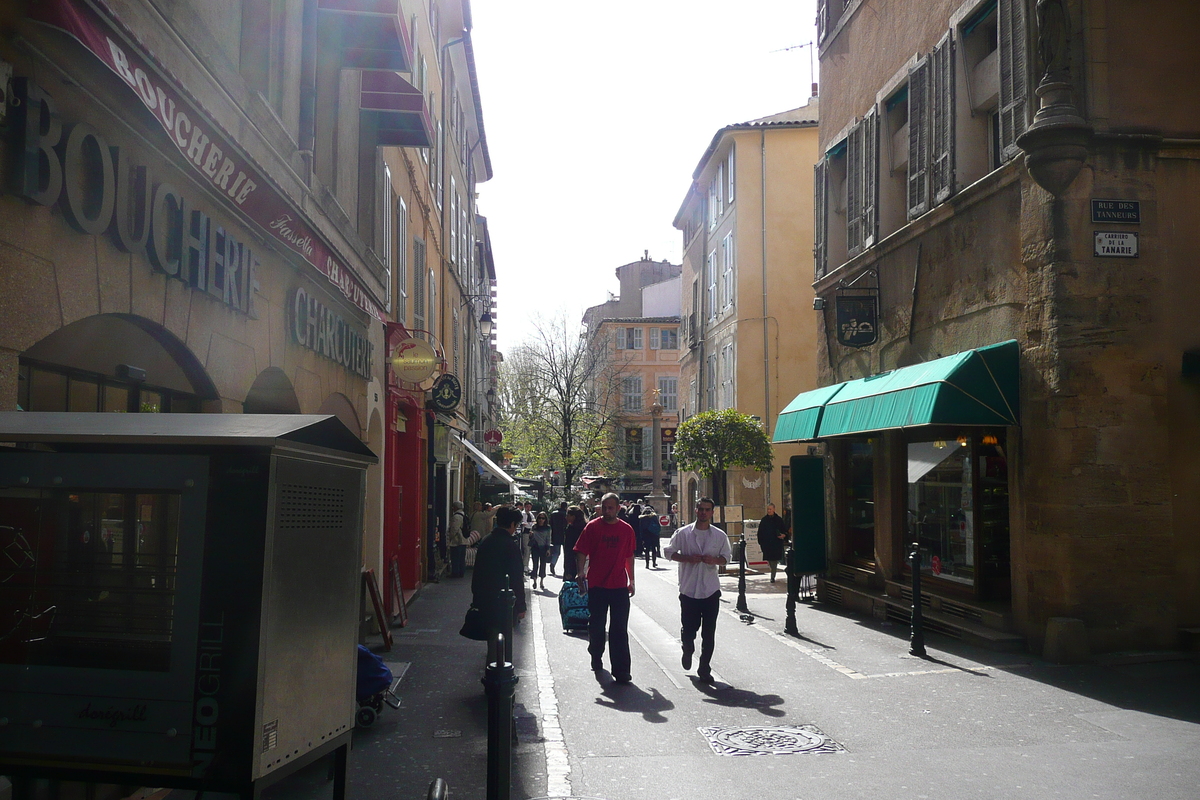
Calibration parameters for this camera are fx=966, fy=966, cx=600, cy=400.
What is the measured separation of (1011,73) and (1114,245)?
2457 mm

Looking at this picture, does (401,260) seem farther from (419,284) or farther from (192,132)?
(192,132)

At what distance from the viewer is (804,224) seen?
113 ft

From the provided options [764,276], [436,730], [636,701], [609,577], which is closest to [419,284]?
[609,577]

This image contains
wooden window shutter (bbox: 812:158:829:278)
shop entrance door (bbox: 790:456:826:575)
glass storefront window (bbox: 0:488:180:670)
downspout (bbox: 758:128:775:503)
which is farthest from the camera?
downspout (bbox: 758:128:775:503)

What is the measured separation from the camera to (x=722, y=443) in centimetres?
2589

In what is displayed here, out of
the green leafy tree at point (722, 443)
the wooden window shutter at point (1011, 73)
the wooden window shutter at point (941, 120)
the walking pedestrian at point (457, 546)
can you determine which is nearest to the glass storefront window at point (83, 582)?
the wooden window shutter at point (1011, 73)

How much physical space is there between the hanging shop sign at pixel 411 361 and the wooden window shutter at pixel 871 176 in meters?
7.26

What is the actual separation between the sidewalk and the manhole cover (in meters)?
1.34

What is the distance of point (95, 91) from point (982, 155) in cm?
1081

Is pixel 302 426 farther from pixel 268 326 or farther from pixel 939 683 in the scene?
pixel 939 683

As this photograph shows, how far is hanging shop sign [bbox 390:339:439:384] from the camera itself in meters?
15.0

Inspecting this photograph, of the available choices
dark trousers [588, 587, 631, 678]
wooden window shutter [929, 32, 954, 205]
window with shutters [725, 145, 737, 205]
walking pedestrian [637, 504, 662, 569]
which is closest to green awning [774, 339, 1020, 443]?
wooden window shutter [929, 32, 954, 205]

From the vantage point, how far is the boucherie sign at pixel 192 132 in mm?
4039

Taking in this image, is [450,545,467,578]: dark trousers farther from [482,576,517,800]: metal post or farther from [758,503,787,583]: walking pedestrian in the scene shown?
[482,576,517,800]: metal post
